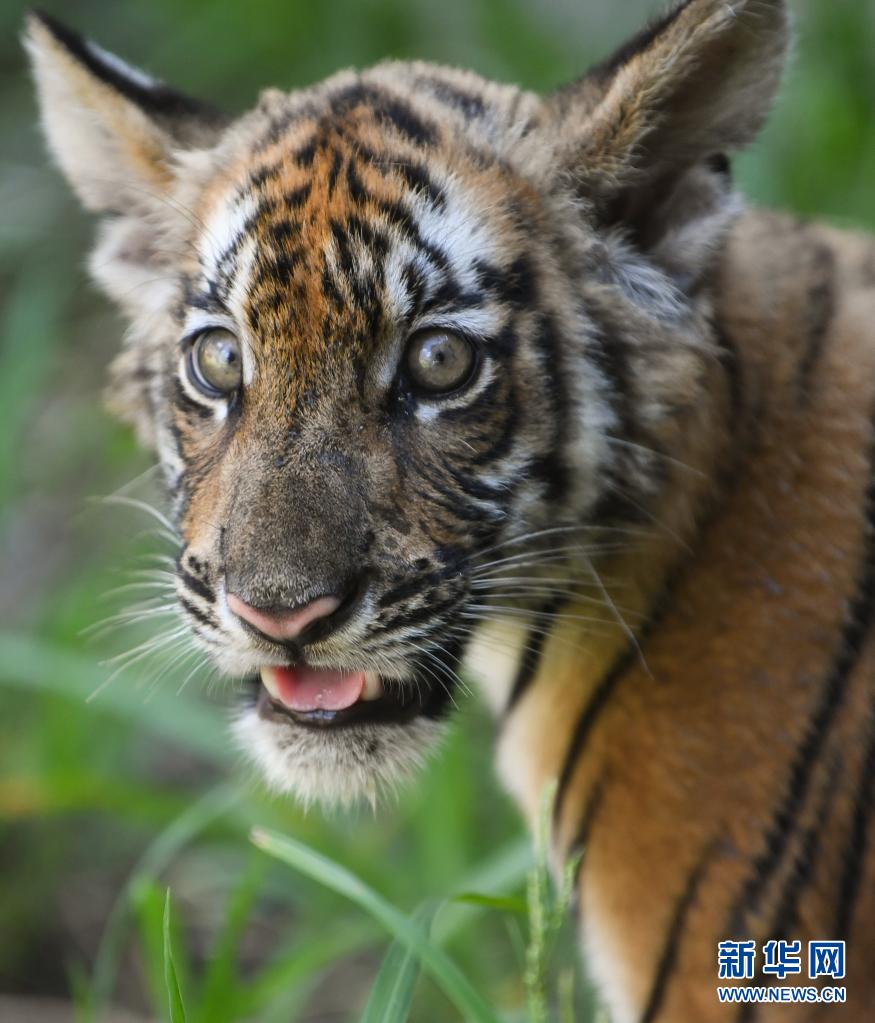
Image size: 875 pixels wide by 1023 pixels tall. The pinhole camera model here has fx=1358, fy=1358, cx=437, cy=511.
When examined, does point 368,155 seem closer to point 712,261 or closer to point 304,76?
point 712,261

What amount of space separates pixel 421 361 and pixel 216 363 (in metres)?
0.34

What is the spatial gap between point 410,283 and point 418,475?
0.28 m

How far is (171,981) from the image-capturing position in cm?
187

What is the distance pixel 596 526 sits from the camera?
2.19 m

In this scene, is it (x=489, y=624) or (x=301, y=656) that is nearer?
(x=301, y=656)

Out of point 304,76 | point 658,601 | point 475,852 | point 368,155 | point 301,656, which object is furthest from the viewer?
point 304,76

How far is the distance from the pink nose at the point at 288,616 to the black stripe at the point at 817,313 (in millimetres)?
918

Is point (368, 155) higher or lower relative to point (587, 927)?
higher

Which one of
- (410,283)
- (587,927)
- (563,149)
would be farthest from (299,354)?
(587,927)

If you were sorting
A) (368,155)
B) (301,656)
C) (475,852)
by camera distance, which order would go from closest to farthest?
(301,656) → (368,155) → (475,852)

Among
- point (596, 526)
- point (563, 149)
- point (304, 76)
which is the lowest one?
point (596, 526)

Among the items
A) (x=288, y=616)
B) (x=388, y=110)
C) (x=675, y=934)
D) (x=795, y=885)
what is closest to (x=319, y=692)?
(x=288, y=616)

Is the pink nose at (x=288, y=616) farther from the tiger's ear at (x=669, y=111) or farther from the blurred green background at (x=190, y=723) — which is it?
the tiger's ear at (x=669, y=111)

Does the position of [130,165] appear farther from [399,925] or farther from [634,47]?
[399,925]
